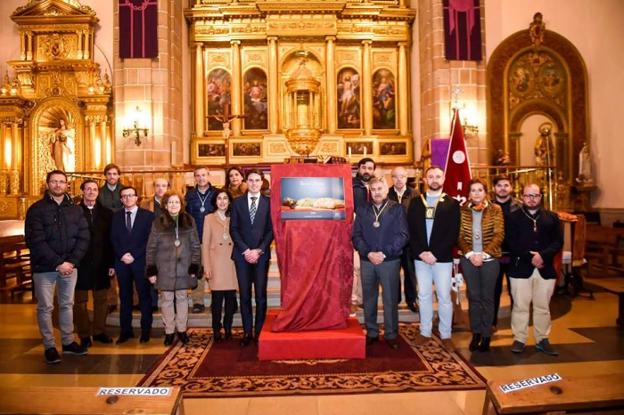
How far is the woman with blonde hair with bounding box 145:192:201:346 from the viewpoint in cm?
497

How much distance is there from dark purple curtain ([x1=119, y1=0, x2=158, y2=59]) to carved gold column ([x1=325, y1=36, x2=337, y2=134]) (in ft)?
13.9

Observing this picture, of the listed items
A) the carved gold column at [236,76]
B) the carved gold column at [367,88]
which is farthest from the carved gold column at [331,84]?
the carved gold column at [236,76]

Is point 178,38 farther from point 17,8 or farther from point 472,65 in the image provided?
point 472,65

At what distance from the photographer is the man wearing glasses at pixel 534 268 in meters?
4.77

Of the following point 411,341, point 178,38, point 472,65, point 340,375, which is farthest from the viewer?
point 178,38

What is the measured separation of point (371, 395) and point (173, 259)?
243 cm

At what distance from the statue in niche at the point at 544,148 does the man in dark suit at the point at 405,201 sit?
812 cm

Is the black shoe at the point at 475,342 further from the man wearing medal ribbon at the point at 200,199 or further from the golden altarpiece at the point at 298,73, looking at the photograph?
the golden altarpiece at the point at 298,73

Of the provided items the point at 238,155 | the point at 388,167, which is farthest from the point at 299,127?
the point at 388,167

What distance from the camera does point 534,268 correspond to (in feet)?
15.8

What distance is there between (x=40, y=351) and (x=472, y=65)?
33.8 ft

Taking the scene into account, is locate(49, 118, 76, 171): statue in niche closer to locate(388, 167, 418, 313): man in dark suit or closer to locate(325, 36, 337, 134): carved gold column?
locate(325, 36, 337, 134): carved gold column

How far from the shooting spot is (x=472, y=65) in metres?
11.4

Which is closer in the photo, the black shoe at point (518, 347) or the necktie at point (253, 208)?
the black shoe at point (518, 347)
